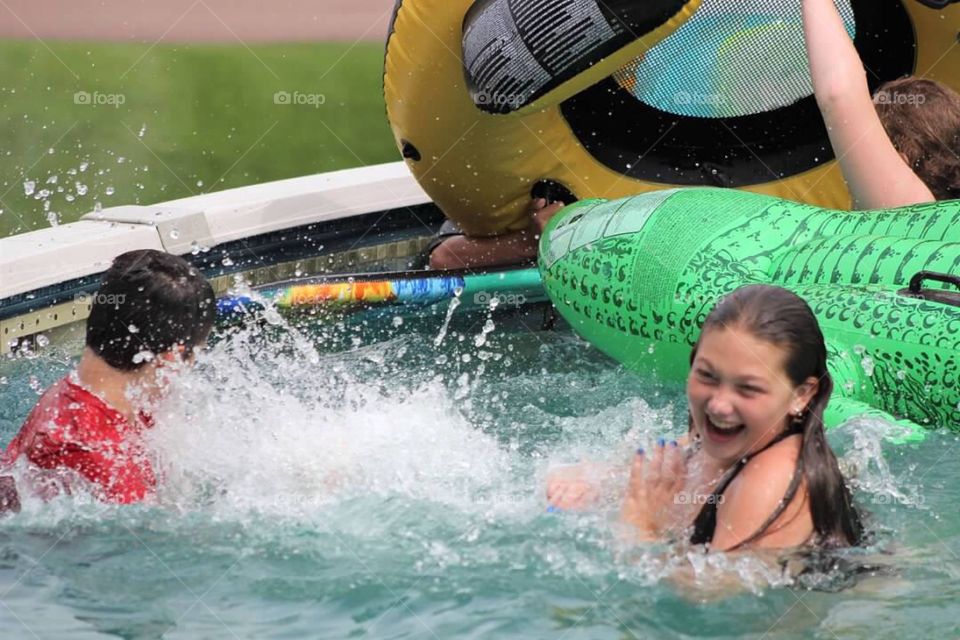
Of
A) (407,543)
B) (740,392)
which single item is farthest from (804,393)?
(407,543)

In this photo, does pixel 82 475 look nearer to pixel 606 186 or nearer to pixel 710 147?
pixel 606 186

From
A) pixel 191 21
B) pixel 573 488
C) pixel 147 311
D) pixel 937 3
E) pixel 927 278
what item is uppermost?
pixel 191 21

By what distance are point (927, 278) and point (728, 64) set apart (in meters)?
1.60

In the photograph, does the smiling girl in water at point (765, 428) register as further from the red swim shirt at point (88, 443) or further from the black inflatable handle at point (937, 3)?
the black inflatable handle at point (937, 3)

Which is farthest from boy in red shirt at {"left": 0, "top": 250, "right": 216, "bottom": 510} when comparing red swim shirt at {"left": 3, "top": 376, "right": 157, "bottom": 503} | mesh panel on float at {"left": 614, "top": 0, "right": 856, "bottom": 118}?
mesh panel on float at {"left": 614, "top": 0, "right": 856, "bottom": 118}

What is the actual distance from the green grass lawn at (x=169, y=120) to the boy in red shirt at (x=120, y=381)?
2997 mm

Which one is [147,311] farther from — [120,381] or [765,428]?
[765,428]

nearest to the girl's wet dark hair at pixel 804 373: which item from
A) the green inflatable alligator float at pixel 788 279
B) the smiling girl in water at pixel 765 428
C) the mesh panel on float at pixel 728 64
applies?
the smiling girl in water at pixel 765 428

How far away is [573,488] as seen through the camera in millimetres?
2736

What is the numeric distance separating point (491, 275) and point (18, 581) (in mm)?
2119

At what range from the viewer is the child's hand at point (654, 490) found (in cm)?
255

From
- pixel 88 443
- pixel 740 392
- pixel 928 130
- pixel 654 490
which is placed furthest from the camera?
pixel 928 130

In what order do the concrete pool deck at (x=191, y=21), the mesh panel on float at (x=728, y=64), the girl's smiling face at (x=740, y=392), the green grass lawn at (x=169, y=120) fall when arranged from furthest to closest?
1. the concrete pool deck at (x=191, y=21)
2. the green grass lawn at (x=169, y=120)
3. the mesh panel on float at (x=728, y=64)
4. the girl's smiling face at (x=740, y=392)

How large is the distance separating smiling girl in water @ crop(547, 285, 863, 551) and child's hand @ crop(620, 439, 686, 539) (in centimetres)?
6
